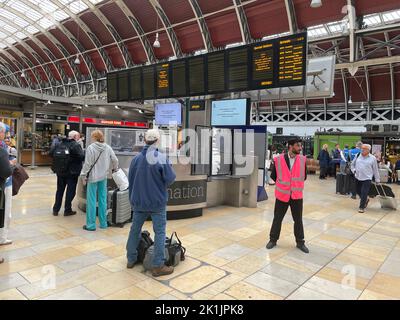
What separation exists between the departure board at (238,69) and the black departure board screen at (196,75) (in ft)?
2.76

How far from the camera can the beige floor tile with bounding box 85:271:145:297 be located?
9.11ft

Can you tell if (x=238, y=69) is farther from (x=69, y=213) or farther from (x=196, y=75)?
(x=69, y=213)

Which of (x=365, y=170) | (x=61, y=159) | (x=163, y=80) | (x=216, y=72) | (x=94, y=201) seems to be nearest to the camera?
(x=94, y=201)

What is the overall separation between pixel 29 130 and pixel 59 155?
30.6 feet

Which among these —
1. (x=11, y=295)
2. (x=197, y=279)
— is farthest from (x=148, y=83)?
(x=11, y=295)

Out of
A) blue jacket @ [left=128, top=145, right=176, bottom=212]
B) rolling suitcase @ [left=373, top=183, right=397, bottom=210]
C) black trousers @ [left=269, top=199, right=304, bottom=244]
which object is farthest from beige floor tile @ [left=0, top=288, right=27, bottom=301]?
rolling suitcase @ [left=373, top=183, right=397, bottom=210]

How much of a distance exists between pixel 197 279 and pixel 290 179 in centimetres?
187

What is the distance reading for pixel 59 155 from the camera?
5266 millimetres

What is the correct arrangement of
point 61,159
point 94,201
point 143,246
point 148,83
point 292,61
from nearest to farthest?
point 143,246, point 94,201, point 61,159, point 292,61, point 148,83

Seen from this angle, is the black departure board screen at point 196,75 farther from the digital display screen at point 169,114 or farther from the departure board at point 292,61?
the departure board at point 292,61

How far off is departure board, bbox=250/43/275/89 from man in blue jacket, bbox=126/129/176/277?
4.43 m

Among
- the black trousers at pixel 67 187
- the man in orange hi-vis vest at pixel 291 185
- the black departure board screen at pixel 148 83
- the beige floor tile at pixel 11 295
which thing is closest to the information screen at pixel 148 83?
the black departure board screen at pixel 148 83

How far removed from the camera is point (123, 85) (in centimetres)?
1026

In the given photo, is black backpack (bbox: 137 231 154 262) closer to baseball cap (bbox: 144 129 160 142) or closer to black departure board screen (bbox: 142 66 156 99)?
baseball cap (bbox: 144 129 160 142)
